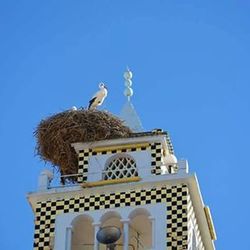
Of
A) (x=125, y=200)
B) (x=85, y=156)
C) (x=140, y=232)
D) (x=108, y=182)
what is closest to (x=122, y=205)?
(x=125, y=200)

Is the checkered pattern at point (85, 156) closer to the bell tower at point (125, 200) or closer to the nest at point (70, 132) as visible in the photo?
the bell tower at point (125, 200)

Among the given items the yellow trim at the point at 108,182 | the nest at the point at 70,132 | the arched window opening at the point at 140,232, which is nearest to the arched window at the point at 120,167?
the yellow trim at the point at 108,182

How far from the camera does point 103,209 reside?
29.6 meters

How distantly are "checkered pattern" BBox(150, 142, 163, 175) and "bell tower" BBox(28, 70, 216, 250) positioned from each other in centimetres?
2

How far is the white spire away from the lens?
31703 millimetres

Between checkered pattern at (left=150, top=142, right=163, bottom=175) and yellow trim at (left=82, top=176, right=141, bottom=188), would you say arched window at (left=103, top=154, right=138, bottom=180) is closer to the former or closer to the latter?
yellow trim at (left=82, top=176, right=141, bottom=188)

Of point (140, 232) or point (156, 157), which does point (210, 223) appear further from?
point (156, 157)

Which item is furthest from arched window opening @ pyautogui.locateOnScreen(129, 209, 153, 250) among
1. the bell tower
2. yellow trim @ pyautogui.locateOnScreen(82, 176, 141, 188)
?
yellow trim @ pyautogui.locateOnScreen(82, 176, 141, 188)

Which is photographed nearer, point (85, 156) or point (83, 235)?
point (83, 235)

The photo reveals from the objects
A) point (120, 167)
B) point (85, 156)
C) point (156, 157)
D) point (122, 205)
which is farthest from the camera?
point (85, 156)

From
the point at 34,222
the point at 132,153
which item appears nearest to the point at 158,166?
the point at 132,153

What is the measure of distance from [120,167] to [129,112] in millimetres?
2147

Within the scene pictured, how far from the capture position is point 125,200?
1166 inches

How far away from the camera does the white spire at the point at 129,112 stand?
3170cm
